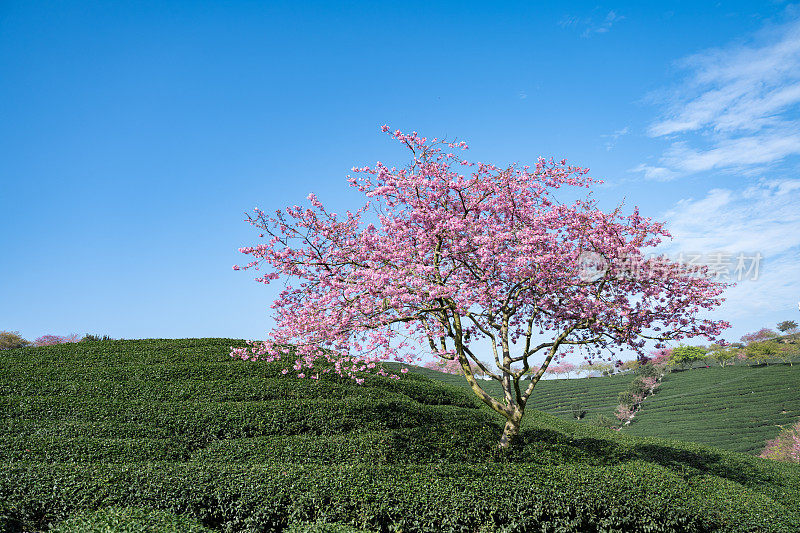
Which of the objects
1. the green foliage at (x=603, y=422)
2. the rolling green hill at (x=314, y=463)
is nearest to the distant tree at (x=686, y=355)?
the green foliage at (x=603, y=422)

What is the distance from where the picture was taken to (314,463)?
11.8 meters

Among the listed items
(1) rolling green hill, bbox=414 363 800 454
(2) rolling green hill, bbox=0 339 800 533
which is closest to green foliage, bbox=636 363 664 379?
(1) rolling green hill, bbox=414 363 800 454

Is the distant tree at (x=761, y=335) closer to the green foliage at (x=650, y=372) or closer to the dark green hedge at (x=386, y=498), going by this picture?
the green foliage at (x=650, y=372)

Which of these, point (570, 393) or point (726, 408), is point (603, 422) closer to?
point (726, 408)

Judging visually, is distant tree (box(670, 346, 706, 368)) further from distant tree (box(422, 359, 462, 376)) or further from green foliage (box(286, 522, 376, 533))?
green foliage (box(286, 522, 376, 533))

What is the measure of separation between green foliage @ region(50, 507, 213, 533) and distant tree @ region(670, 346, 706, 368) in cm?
5802

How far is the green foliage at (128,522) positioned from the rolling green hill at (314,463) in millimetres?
59

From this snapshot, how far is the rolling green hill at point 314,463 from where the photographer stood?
948 centimetres

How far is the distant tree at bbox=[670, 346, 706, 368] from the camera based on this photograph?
5556 centimetres

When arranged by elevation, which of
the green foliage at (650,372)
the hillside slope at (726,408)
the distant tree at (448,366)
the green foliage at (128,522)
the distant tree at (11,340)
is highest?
the distant tree at (11,340)

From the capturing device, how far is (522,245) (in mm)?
10977

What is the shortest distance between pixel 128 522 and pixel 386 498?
14.1 feet

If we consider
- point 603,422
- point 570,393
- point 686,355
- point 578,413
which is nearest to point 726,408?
point 578,413

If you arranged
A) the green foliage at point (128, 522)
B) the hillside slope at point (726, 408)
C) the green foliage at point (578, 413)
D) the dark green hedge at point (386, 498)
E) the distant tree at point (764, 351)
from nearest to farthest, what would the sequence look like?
the green foliage at point (128, 522)
the dark green hedge at point (386, 498)
the hillside slope at point (726, 408)
the green foliage at point (578, 413)
the distant tree at point (764, 351)
